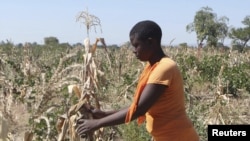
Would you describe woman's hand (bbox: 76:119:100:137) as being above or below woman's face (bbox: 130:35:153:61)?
below

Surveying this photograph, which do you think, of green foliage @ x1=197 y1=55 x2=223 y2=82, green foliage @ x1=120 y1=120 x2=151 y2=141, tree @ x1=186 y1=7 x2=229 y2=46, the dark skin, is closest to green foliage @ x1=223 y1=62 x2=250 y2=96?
green foliage @ x1=197 y1=55 x2=223 y2=82

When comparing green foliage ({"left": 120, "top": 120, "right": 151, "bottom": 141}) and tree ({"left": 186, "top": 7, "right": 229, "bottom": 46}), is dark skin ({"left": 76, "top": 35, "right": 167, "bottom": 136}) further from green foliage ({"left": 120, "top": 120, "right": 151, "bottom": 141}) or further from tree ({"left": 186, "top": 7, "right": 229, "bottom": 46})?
tree ({"left": 186, "top": 7, "right": 229, "bottom": 46})

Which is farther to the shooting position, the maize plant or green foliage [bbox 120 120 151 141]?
green foliage [bbox 120 120 151 141]

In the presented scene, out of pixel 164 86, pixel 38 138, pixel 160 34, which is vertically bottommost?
pixel 38 138

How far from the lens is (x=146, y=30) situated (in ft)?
8.86

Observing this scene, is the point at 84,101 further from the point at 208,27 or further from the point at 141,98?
A: the point at 208,27

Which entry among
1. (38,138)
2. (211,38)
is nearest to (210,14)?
(211,38)

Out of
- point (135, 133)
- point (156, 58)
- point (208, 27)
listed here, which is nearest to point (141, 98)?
point (156, 58)

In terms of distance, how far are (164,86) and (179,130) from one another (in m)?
0.31

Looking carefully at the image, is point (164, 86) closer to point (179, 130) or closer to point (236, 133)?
point (179, 130)

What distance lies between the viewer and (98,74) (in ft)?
9.73

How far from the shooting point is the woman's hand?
255cm

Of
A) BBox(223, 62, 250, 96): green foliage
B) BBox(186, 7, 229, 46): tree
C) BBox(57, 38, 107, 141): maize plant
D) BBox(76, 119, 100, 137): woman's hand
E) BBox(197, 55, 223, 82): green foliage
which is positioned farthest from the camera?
BBox(186, 7, 229, 46): tree

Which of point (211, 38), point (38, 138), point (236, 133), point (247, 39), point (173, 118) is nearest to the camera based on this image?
point (173, 118)
